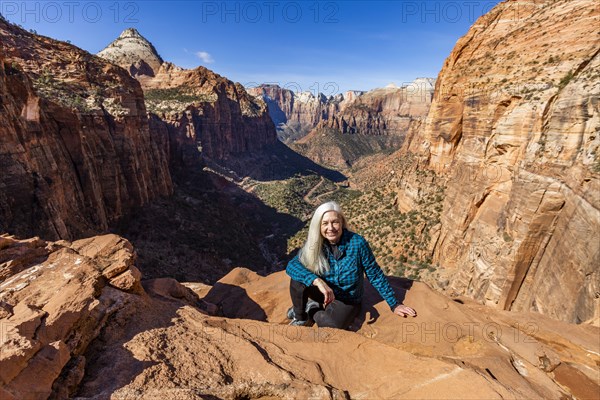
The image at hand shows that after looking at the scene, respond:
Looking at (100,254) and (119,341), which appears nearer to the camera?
(119,341)

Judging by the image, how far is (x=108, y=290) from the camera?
629 centimetres

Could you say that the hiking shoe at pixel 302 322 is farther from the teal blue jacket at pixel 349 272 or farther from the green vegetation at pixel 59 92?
the green vegetation at pixel 59 92

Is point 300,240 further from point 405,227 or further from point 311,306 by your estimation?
point 311,306

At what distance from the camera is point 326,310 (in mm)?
6082

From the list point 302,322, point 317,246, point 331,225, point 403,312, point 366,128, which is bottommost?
point 302,322

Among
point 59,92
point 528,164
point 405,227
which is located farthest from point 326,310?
point 59,92

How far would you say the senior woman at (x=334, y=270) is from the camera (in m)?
5.56

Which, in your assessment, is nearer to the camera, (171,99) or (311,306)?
(311,306)

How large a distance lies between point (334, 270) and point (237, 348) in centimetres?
227

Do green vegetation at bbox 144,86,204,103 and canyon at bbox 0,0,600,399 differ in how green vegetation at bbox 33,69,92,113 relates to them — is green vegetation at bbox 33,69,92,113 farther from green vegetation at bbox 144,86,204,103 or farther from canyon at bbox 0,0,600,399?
green vegetation at bbox 144,86,204,103

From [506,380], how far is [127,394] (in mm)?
5284

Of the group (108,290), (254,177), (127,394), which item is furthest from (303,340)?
(254,177)

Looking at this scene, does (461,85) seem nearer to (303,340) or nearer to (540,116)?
(540,116)

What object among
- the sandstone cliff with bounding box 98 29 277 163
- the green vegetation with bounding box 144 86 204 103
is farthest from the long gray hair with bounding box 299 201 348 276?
the green vegetation with bounding box 144 86 204 103
